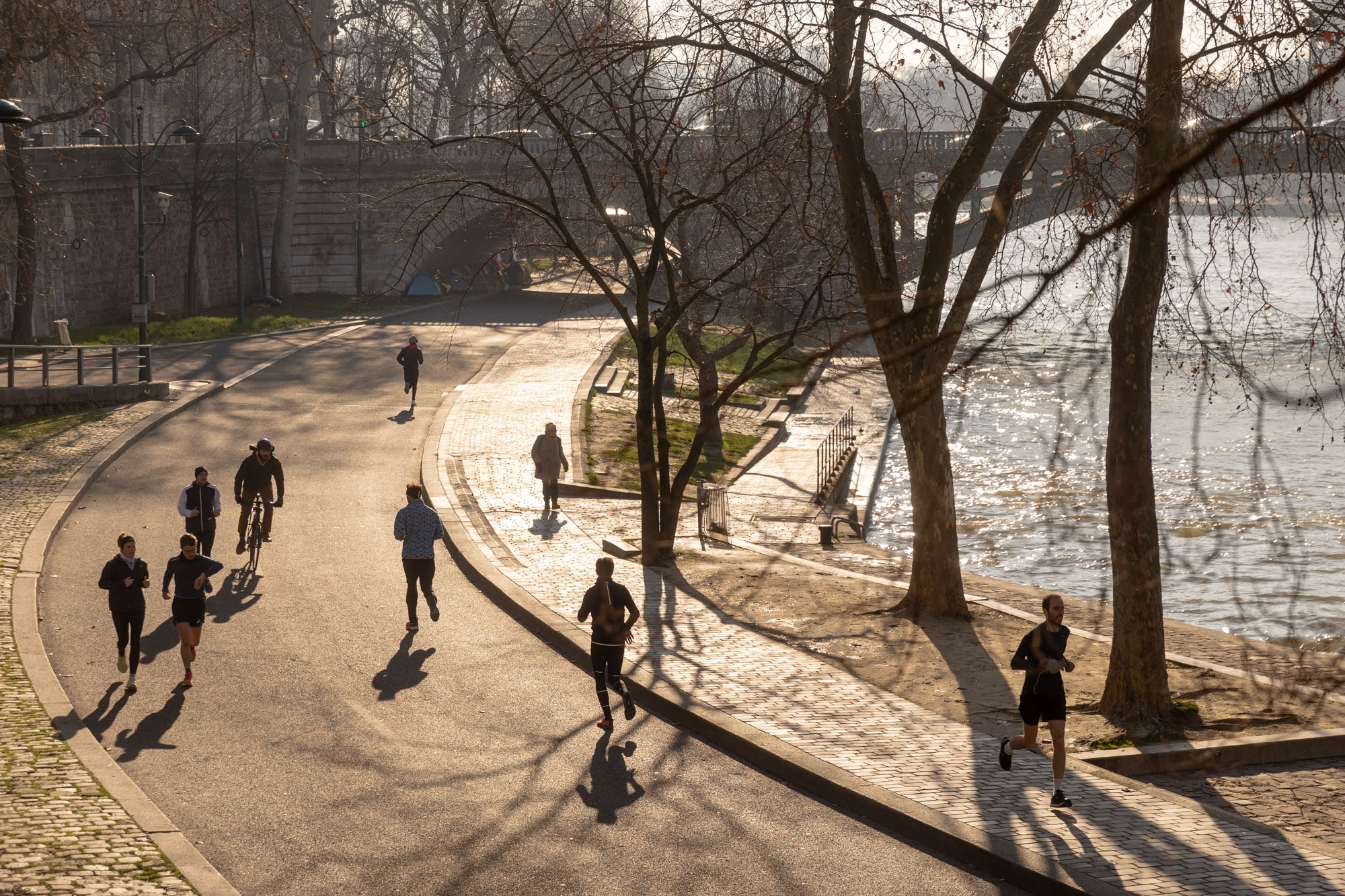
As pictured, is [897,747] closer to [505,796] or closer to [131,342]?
[505,796]

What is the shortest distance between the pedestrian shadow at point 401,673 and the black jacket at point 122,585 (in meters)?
2.16

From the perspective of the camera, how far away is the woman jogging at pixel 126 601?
11.5 m

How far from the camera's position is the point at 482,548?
18.0 m

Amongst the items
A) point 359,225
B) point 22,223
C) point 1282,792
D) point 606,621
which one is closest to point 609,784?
point 606,621

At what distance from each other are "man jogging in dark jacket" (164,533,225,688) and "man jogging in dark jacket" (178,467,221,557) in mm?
3300

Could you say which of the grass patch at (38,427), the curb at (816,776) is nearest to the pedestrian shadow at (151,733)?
the curb at (816,776)

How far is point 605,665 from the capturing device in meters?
11.0

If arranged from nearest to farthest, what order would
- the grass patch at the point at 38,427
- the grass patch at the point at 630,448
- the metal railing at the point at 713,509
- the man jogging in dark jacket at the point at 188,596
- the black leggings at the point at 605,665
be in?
the black leggings at the point at 605,665 → the man jogging in dark jacket at the point at 188,596 → the metal railing at the point at 713,509 → the grass patch at the point at 38,427 → the grass patch at the point at 630,448

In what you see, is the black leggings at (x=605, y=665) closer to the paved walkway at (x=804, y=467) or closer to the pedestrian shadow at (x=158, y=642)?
the pedestrian shadow at (x=158, y=642)

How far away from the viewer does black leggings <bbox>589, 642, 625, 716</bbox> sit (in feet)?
35.7

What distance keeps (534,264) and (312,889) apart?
60396 millimetres

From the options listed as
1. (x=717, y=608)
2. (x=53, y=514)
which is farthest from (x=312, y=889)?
(x=53, y=514)

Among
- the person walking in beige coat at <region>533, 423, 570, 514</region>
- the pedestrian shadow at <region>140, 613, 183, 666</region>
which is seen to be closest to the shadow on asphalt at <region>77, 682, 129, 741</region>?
the pedestrian shadow at <region>140, 613, 183, 666</region>

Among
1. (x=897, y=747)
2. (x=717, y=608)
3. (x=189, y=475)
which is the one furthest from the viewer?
(x=189, y=475)
